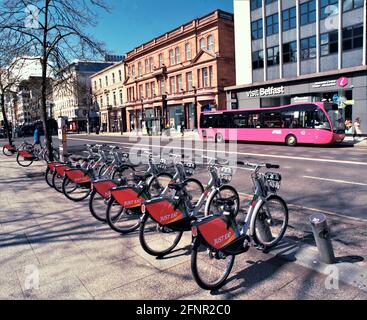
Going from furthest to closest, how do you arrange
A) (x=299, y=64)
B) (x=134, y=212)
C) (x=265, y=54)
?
(x=265, y=54) → (x=299, y=64) → (x=134, y=212)

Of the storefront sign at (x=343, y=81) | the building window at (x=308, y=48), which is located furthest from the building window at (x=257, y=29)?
the storefront sign at (x=343, y=81)

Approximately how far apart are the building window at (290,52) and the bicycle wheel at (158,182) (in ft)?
88.5

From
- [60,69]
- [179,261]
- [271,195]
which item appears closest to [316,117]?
[60,69]

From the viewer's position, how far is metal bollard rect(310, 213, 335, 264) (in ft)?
12.5

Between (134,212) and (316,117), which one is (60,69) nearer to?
(134,212)

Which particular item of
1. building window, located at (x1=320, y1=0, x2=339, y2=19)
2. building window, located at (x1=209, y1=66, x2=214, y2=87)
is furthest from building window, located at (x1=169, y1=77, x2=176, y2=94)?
building window, located at (x1=320, y1=0, x2=339, y2=19)

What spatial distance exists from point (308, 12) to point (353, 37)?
4816mm

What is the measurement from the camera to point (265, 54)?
32.8 metres

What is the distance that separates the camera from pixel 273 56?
32.1m

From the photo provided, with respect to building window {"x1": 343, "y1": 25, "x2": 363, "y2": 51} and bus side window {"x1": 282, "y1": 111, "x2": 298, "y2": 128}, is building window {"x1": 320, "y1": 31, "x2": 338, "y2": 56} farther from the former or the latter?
bus side window {"x1": 282, "y1": 111, "x2": 298, "y2": 128}

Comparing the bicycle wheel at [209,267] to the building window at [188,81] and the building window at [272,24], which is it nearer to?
the building window at [272,24]

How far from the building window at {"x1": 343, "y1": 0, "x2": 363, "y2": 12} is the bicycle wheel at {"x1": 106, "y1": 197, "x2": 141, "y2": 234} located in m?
26.7

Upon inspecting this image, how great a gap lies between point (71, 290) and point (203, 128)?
26718mm

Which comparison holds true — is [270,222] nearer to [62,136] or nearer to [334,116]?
[62,136]
